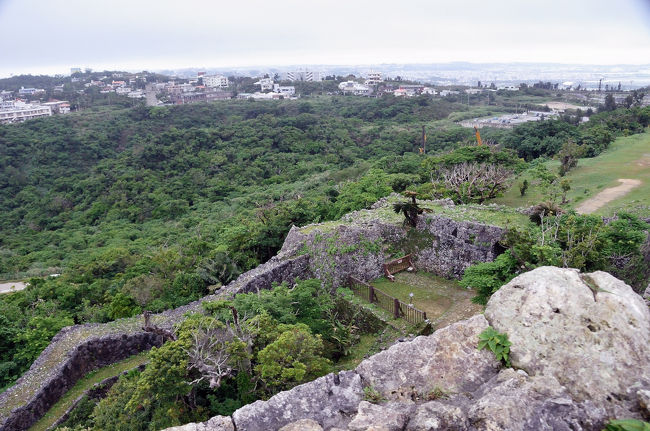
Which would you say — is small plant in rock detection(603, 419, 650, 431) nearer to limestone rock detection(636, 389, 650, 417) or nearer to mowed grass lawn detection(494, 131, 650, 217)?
limestone rock detection(636, 389, 650, 417)

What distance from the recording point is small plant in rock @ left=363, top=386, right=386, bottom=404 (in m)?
6.49

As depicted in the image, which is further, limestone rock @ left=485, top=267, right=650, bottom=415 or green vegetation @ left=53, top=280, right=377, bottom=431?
green vegetation @ left=53, top=280, right=377, bottom=431

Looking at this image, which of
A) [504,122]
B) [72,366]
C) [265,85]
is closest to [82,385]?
[72,366]

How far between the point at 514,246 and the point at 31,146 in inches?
2377

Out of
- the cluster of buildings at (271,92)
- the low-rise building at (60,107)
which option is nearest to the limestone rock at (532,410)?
the cluster of buildings at (271,92)

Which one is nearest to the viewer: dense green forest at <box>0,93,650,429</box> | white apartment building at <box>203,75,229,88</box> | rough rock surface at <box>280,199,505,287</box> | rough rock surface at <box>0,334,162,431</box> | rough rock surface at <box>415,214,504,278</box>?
dense green forest at <box>0,93,650,429</box>

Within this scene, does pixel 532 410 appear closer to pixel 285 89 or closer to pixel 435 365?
pixel 435 365

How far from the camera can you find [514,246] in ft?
37.6

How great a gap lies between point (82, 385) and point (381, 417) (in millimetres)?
11323

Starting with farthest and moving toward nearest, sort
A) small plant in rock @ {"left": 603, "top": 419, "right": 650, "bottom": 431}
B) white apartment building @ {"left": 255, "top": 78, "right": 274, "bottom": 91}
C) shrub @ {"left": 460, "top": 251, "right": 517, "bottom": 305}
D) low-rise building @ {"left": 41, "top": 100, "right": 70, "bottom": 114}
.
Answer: white apartment building @ {"left": 255, "top": 78, "right": 274, "bottom": 91} → low-rise building @ {"left": 41, "top": 100, "right": 70, "bottom": 114} → shrub @ {"left": 460, "top": 251, "right": 517, "bottom": 305} → small plant in rock @ {"left": 603, "top": 419, "right": 650, "bottom": 431}

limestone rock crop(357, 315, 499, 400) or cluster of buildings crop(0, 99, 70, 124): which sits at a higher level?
cluster of buildings crop(0, 99, 70, 124)

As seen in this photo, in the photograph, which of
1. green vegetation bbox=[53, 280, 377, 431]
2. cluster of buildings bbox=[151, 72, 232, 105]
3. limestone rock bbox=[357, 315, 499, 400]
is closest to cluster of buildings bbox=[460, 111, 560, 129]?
green vegetation bbox=[53, 280, 377, 431]

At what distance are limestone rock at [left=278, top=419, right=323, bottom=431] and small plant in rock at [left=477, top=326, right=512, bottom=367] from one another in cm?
279

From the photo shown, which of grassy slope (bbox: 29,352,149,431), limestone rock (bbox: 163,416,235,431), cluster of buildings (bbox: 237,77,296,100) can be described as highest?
cluster of buildings (bbox: 237,77,296,100)
